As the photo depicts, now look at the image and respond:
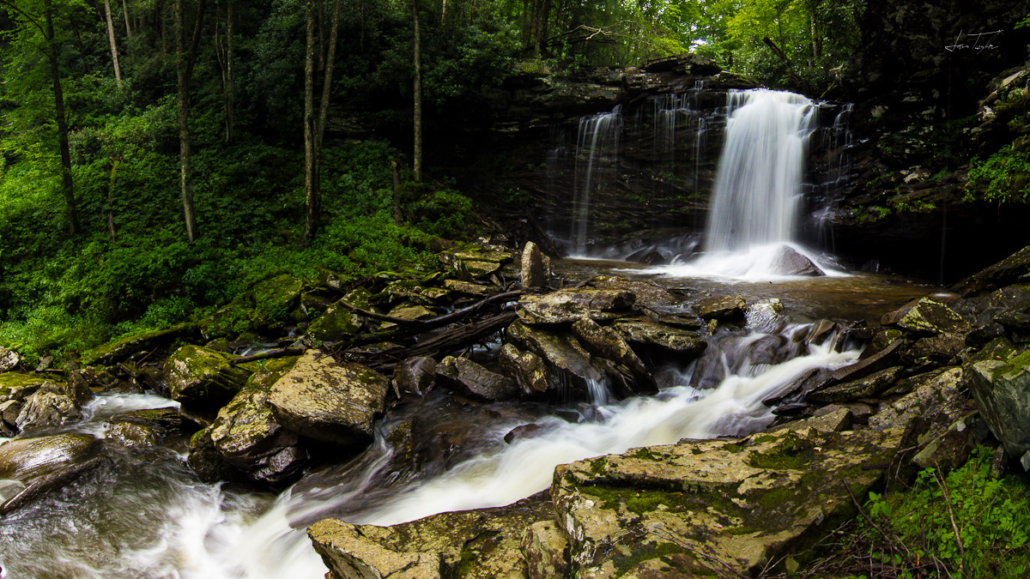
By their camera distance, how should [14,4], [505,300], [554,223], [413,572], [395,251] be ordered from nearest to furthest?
[413,572], [505,300], [14,4], [395,251], [554,223]

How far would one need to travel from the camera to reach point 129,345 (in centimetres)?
892

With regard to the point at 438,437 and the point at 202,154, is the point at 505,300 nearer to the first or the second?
the point at 438,437

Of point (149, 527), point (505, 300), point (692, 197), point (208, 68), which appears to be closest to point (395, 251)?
point (505, 300)

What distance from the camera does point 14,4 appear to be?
37.0 ft

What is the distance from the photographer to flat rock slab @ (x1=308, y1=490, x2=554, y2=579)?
331cm

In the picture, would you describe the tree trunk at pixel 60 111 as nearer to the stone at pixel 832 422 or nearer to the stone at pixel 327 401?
the stone at pixel 327 401

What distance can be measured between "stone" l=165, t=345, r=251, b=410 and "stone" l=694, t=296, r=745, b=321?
7.02 m

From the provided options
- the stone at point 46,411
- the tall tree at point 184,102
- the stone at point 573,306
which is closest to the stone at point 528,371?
the stone at point 573,306

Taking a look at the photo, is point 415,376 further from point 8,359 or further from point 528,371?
point 8,359

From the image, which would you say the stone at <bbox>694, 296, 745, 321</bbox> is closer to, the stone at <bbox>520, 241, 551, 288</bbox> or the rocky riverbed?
the rocky riverbed

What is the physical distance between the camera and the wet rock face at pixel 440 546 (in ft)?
10.7

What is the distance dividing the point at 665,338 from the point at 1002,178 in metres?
8.05

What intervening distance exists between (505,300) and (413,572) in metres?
5.80

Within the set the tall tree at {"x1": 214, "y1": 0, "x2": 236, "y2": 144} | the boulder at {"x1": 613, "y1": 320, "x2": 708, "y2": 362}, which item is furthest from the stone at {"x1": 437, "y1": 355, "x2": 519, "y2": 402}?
the tall tree at {"x1": 214, "y1": 0, "x2": 236, "y2": 144}
